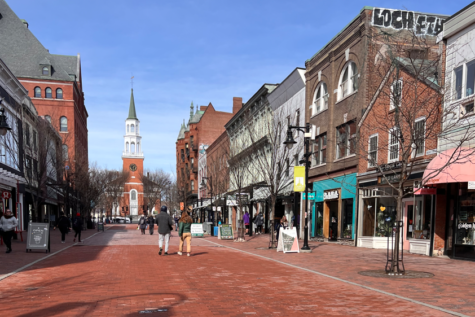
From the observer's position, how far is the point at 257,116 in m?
41.0

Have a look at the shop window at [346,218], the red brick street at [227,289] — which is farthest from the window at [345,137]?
the red brick street at [227,289]

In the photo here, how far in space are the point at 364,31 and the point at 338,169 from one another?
295 inches

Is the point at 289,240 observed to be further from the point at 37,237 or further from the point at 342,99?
the point at 342,99

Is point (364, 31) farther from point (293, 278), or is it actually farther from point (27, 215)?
point (27, 215)

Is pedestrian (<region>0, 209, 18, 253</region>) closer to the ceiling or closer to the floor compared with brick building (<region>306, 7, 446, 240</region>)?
closer to the floor

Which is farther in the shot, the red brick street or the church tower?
the church tower

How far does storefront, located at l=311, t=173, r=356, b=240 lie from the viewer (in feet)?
76.4

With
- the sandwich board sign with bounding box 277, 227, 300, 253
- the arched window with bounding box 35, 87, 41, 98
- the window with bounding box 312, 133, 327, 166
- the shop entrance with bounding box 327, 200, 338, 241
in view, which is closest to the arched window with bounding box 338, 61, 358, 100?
the window with bounding box 312, 133, 327, 166

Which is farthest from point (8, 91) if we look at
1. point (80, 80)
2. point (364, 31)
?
point (80, 80)

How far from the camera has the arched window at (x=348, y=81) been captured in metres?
23.8

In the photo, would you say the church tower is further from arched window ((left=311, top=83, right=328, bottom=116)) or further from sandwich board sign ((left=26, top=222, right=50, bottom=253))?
sandwich board sign ((left=26, top=222, right=50, bottom=253))

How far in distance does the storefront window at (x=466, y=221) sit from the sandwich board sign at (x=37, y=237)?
1500 centimetres

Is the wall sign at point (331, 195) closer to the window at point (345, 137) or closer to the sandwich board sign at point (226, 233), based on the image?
the window at point (345, 137)

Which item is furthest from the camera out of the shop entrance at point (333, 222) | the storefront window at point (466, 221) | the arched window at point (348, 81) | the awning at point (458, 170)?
the shop entrance at point (333, 222)
